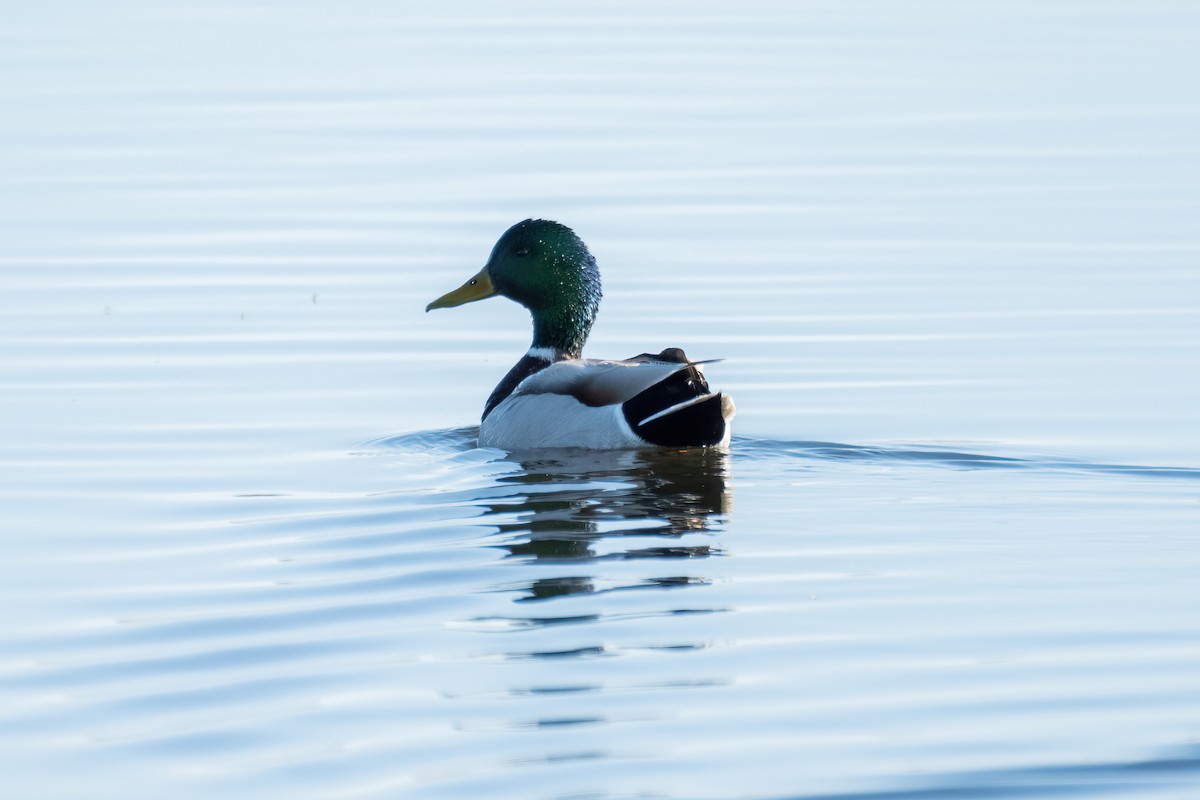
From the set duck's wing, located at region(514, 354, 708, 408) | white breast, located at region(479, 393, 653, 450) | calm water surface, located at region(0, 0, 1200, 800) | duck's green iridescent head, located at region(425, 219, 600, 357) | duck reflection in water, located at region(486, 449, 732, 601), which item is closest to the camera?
calm water surface, located at region(0, 0, 1200, 800)

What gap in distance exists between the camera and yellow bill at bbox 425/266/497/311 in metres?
12.6

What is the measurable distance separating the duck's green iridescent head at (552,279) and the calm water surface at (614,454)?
0.72m

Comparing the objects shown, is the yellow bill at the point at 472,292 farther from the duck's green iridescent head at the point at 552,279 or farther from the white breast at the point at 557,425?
the white breast at the point at 557,425

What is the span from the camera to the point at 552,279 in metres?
12.2

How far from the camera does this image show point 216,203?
1859 cm

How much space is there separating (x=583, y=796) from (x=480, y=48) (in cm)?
2240

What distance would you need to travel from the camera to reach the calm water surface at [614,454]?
605 centimetres

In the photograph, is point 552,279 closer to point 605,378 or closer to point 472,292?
point 472,292

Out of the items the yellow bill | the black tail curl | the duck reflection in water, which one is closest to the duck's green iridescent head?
the yellow bill

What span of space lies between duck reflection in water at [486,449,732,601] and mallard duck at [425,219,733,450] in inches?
4.8

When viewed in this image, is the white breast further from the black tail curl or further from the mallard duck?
the black tail curl

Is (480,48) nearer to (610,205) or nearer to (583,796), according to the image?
(610,205)

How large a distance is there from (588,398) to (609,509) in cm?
154

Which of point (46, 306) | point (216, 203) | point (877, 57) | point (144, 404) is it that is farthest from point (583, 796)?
point (877, 57)
